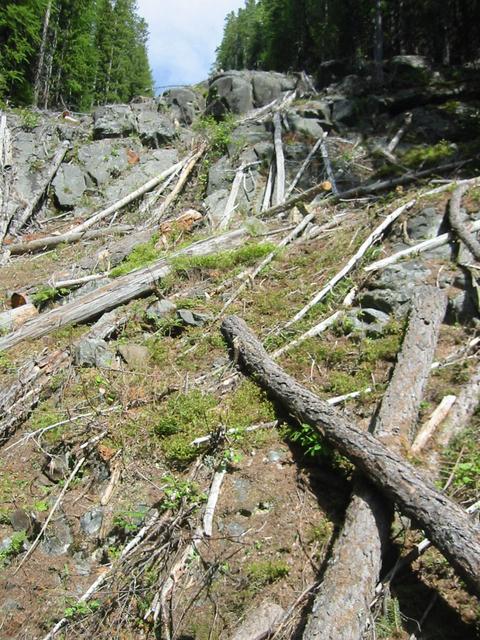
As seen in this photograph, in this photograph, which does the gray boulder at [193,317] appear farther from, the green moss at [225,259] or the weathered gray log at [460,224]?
the weathered gray log at [460,224]

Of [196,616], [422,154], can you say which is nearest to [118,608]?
[196,616]

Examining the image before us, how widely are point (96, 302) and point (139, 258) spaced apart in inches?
81.7

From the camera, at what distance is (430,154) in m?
11.6

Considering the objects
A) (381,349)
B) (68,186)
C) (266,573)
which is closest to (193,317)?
(381,349)

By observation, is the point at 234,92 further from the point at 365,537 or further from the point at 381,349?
the point at 365,537

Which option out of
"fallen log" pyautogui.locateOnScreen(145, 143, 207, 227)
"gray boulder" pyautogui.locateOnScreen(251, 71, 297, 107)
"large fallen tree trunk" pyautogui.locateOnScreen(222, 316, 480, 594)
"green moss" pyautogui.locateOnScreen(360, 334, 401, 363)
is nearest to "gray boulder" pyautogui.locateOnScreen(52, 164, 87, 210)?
"fallen log" pyautogui.locateOnScreen(145, 143, 207, 227)

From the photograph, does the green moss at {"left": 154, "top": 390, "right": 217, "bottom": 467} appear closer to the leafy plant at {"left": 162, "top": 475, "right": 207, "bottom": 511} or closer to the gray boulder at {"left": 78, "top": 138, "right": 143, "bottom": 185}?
the leafy plant at {"left": 162, "top": 475, "right": 207, "bottom": 511}

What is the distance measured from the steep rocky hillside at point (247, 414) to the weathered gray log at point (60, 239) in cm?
8

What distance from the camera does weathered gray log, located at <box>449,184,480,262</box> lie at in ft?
22.5

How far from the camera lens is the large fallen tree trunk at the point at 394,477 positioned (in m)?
3.18

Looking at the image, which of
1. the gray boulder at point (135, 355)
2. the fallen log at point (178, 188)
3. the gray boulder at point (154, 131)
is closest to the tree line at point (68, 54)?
the gray boulder at point (154, 131)

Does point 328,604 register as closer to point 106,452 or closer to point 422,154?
point 106,452

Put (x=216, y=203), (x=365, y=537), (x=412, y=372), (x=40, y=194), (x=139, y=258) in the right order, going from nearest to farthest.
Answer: (x=365, y=537), (x=412, y=372), (x=139, y=258), (x=216, y=203), (x=40, y=194)

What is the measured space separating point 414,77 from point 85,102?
71.8 ft
